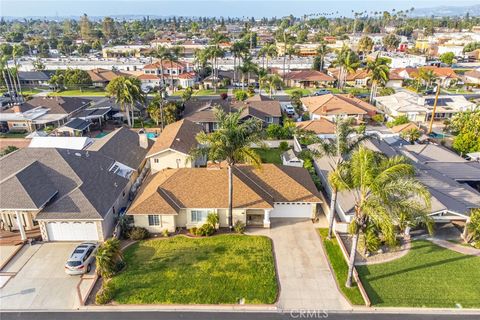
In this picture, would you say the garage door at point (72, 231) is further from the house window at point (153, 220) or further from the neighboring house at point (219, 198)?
the house window at point (153, 220)

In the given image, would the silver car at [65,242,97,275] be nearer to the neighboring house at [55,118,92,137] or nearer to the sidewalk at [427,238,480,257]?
the sidewalk at [427,238,480,257]

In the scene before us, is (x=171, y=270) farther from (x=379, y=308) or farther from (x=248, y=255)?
(x=379, y=308)

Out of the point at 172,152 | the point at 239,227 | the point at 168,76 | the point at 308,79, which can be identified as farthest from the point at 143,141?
the point at 308,79

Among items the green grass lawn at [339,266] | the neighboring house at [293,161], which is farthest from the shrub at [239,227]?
the neighboring house at [293,161]

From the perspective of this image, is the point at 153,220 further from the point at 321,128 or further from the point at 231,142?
the point at 321,128

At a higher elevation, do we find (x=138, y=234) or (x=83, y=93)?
(x=83, y=93)

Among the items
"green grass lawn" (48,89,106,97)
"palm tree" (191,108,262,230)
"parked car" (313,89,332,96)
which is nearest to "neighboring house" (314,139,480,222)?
"palm tree" (191,108,262,230)
